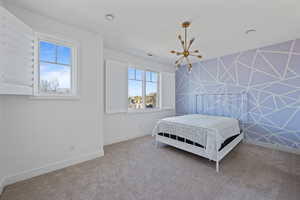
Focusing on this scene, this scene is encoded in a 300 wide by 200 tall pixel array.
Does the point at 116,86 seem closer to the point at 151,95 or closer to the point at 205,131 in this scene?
the point at 151,95

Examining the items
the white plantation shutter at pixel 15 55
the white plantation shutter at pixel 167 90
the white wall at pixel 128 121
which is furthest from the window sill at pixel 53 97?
the white plantation shutter at pixel 167 90

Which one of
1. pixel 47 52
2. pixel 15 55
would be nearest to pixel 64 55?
pixel 47 52

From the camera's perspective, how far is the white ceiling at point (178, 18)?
1.89 m

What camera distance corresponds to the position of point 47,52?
232 centimetres

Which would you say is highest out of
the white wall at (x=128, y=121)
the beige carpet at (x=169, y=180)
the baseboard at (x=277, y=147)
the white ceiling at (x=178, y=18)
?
the white ceiling at (x=178, y=18)

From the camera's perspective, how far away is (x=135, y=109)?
4184 mm

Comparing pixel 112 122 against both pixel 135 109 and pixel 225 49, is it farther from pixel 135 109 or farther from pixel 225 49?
pixel 225 49

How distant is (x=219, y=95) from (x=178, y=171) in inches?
119

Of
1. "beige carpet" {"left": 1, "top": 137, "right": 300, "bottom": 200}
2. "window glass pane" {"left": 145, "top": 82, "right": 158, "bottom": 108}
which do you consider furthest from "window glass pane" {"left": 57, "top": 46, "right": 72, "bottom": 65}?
"window glass pane" {"left": 145, "top": 82, "right": 158, "bottom": 108}

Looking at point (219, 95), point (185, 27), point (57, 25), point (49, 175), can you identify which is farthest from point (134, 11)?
point (219, 95)

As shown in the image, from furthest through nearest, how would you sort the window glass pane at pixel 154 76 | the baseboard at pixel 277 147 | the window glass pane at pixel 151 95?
the window glass pane at pixel 154 76 < the window glass pane at pixel 151 95 < the baseboard at pixel 277 147

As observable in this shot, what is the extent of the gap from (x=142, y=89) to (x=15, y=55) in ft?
10.3

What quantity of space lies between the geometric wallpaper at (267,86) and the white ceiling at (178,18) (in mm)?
405

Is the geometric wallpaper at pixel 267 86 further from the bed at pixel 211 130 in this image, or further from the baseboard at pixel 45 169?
the baseboard at pixel 45 169
